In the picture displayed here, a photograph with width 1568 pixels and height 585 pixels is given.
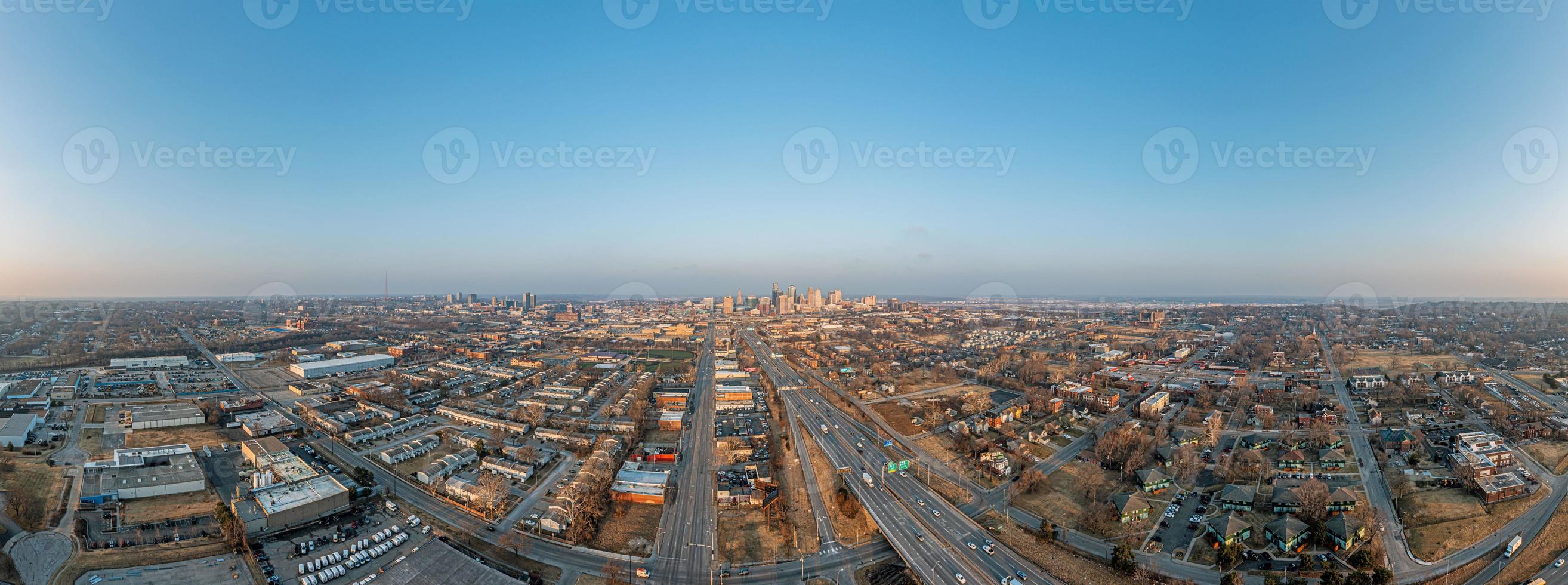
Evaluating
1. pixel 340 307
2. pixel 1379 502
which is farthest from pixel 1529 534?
pixel 340 307

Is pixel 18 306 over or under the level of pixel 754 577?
over

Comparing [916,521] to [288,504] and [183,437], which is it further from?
[183,437]

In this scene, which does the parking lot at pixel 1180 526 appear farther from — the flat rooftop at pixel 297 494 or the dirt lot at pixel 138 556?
the dirt lot at pixel 138 556

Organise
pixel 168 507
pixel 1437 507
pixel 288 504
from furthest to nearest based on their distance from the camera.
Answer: pixel 168 507 < pixel 1437 507 < pixel 288 504

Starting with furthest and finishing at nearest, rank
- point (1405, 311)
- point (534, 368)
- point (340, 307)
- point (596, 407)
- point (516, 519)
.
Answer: point (340, 307), point (1405, 311), point (534, 368), point (596, 407), point (516, 519)

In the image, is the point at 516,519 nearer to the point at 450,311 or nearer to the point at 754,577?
the point at 754,577

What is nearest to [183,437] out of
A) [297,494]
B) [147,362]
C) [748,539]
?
[297,494]

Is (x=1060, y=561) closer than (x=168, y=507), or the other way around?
(x=1060, y=561)
